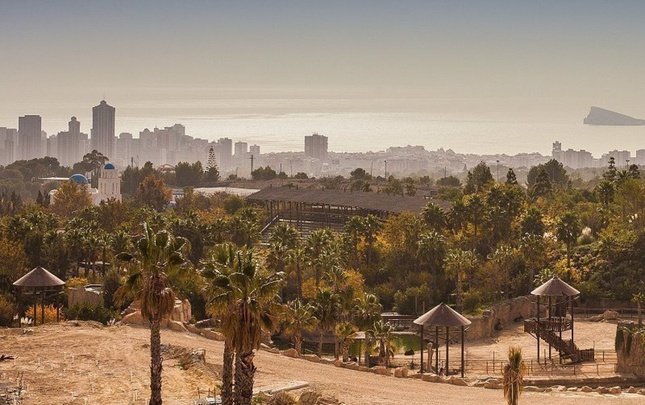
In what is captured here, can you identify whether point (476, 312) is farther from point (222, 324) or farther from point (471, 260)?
point (222, 324)

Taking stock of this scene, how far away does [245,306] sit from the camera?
28.1 meters

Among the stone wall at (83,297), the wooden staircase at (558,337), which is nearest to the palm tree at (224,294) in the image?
the stone wall at (83,297)

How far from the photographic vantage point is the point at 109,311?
161ft

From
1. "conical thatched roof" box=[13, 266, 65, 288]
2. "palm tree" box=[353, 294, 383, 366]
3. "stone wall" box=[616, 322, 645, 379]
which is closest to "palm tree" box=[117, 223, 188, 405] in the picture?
"conical thatched roof" box=[13, 266, 65, 288]

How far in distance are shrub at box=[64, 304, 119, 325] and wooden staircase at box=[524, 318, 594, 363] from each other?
2293 centimetres

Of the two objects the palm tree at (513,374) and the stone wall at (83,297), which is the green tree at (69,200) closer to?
the stone wall at (83,297)

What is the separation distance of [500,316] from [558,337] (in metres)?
10.8

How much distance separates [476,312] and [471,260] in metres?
5.85

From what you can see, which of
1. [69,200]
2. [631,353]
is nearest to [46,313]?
[631,353]

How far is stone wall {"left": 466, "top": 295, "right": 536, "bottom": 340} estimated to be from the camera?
2343 inches

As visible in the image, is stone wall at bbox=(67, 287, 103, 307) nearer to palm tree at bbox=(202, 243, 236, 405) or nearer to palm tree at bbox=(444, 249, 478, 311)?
palm tree at bbox=(202, 243, 236, 405)

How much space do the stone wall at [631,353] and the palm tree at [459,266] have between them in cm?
1710

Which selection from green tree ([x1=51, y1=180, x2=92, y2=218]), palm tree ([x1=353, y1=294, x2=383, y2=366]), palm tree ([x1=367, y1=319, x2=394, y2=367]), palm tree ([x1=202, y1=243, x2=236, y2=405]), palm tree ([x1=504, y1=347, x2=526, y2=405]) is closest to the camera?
palm tree ([x1=202, y1=243, x2=236, y2=405])

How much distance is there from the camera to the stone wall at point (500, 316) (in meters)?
59.5
